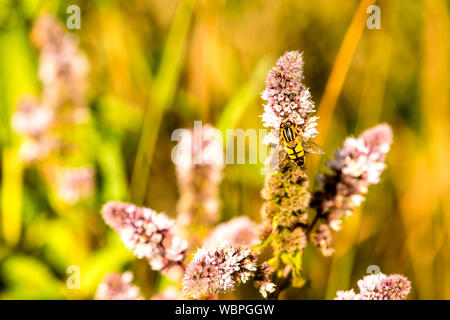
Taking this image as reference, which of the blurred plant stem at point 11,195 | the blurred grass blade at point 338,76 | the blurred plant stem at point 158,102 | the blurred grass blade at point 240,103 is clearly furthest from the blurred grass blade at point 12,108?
the blurred grass blade at point 338,76

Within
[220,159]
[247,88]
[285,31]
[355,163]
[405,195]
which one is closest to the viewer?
[355,163]

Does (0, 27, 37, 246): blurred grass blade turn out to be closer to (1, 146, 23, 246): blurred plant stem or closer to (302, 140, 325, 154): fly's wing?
(1, 146, 23, 246): blurred plant stem

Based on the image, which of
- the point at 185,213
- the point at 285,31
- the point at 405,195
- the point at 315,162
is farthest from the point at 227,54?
the point at 405,195

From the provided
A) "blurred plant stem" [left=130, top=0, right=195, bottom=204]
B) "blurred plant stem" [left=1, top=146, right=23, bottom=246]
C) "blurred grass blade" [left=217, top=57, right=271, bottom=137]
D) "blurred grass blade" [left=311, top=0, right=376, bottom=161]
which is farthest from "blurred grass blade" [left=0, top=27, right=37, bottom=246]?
"blurred grass blade" [left=311, top=0, right=376, bottom=161]

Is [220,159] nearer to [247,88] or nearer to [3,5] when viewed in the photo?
[247,88]

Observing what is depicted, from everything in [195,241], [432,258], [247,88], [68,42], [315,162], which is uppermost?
[68,42]

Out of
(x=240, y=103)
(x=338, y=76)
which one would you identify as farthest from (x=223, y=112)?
(x=338, y=76)
